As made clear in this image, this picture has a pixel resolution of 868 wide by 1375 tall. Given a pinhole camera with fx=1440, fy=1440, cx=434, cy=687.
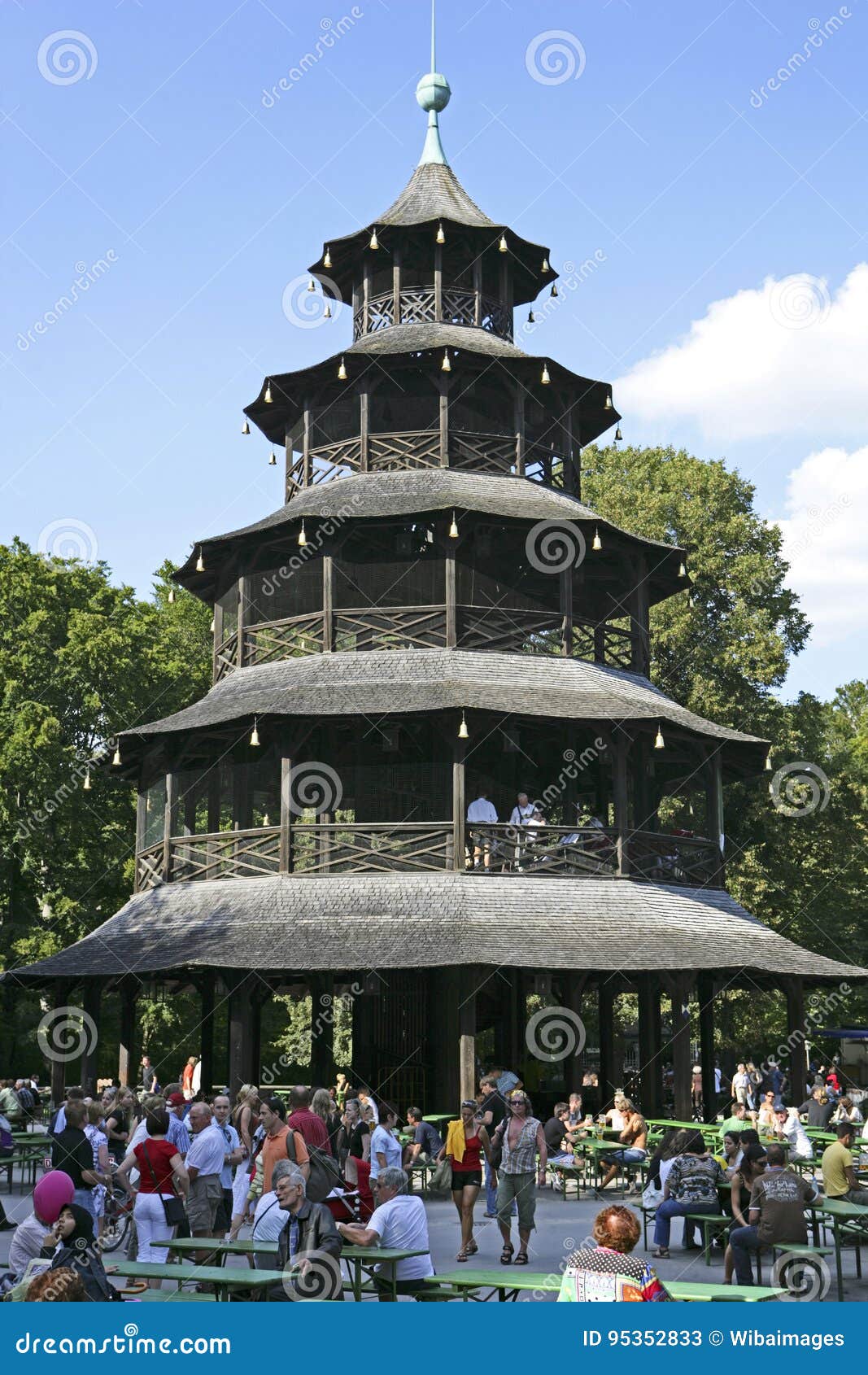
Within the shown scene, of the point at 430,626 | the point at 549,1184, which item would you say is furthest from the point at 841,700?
the point at 549,1184

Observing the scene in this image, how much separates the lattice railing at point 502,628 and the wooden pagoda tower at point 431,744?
0.08 metres

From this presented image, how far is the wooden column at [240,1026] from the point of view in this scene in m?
24.3

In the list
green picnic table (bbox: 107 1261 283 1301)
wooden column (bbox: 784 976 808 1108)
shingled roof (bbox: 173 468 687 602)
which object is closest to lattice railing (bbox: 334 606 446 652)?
shingled roof (bbox: 173 468 687 602)

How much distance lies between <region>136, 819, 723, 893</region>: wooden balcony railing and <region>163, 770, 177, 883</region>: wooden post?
0.9 inches

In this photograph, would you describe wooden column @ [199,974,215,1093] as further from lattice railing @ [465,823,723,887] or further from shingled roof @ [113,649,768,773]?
lattice railing @ [465,823,723,887]

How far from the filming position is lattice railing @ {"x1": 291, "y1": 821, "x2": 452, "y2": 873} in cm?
2560

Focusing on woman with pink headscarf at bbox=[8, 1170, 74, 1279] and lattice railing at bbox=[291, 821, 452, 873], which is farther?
lattice railing at bbox=[291, 821, 452, 873]

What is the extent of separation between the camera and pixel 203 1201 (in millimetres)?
14031

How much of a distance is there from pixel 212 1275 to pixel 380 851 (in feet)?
50.9

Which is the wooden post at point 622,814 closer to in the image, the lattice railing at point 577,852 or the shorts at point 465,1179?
the lattice railing at point 577,852

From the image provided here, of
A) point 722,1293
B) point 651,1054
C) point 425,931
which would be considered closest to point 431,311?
point 425,931

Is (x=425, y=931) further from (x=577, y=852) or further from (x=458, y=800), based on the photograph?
(x=577, y=852)

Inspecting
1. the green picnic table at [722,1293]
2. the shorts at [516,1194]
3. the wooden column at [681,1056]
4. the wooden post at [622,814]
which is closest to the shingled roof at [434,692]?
the wooden post at [622,814]

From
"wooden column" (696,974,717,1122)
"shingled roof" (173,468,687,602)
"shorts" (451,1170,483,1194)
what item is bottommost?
"shorts" (451,1170,483,1194)
